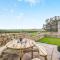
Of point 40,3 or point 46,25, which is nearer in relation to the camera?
point 40,3

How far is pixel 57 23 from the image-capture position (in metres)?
15.5

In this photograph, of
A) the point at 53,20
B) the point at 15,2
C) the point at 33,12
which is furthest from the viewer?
the point at 53,20

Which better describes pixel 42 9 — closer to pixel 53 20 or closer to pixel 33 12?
pixel 33 12

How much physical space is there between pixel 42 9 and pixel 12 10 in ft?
8.91

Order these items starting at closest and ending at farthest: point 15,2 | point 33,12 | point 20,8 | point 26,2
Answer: point 15,2, point 20,8, point 26,2, point 33,12

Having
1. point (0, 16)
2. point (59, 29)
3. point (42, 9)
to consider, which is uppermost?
point (42, 9)

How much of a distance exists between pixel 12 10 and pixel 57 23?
7424 millimetres

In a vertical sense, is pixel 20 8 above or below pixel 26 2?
below

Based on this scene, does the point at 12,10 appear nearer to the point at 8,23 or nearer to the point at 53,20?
the point at 8,23

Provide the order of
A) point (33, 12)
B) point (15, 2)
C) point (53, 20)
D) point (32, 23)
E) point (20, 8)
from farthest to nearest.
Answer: point (53, 20) → point (32, 23) → point (33, 12) → point (20, 8) → point (15, 2)

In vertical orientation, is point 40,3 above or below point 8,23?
above

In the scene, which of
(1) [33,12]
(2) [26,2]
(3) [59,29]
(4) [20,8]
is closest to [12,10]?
(4) [20,8]

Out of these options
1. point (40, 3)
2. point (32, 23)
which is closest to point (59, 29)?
point (32, 23)

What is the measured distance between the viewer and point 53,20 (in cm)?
1625
